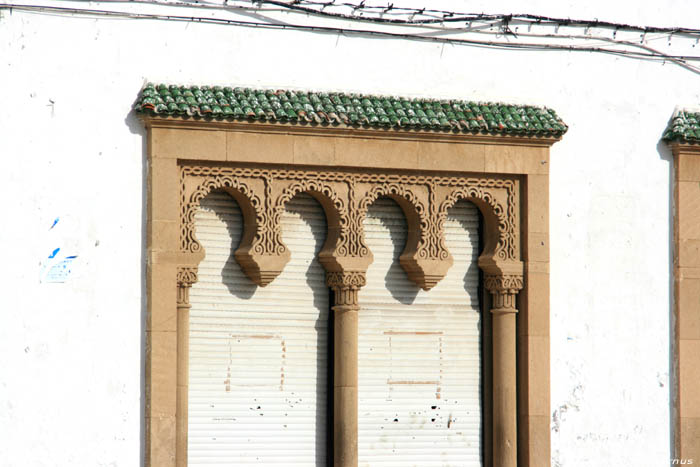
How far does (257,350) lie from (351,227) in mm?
1045

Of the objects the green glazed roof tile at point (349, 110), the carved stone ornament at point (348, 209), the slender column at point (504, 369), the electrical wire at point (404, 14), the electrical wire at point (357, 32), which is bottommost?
the slender column at point (504, 369)

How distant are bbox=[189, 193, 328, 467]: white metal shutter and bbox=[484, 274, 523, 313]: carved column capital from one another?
3.96 feet

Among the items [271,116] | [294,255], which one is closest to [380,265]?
[294,255]

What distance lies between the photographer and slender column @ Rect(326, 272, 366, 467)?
9.19 m

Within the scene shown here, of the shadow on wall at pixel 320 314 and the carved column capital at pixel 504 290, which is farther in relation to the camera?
the carved column capital at pixel 504 290

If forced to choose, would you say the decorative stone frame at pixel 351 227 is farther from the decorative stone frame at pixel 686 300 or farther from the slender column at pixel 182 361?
the decorative stone frame at pixel 686 300

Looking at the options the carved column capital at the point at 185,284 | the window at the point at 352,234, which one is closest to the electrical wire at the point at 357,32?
the window at the point at 352,234

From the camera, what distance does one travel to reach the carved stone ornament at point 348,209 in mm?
8977

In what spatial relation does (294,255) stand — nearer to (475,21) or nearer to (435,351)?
(435,351)

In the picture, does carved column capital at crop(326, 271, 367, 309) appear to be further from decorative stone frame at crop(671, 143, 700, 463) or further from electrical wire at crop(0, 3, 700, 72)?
decorative stone frame at crop(671, 143, 700, 463)

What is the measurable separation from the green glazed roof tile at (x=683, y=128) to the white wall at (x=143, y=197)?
0.28ft

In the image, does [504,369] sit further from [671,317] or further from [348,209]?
[348,209]

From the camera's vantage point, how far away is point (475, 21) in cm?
977

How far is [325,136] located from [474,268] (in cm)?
151
